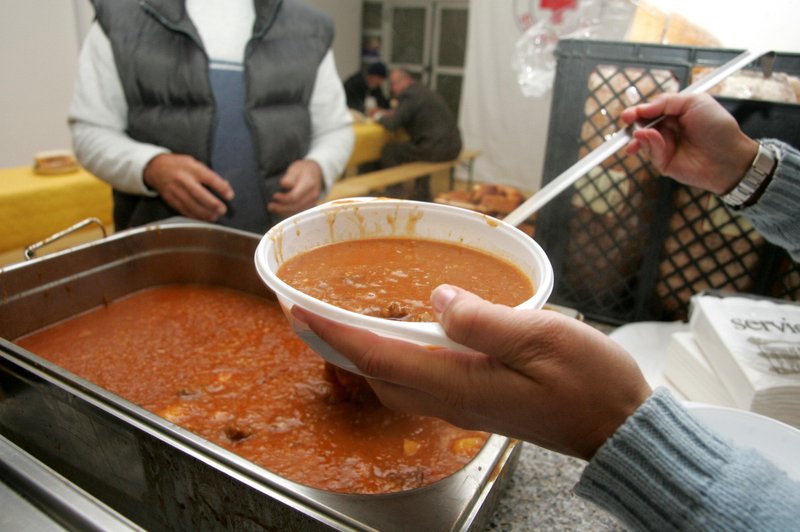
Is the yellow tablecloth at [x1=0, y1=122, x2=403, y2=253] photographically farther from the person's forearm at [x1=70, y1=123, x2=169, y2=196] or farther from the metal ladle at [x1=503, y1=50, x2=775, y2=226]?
the metal ladle at [x1=503, y1=50, x2=775, y2=226]

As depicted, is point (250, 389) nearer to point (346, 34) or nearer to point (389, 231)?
Answer: point (389, 231)

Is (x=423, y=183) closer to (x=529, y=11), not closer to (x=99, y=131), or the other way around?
(x=529, y=11)

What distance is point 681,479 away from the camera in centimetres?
51

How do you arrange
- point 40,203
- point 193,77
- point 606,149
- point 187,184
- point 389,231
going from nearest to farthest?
1. point 389,231
2. point 606,149
3. point 187,184
4. point 193,77
5. point 40,203

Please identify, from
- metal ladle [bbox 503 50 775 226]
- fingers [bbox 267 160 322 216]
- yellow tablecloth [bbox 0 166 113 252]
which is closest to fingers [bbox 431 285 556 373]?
metal ladle [bbox 503 50 775 226]

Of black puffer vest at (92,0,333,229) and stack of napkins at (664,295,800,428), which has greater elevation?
black puffer vest at (92,0,333,229)

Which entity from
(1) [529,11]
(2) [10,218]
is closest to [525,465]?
(2) [10,218]

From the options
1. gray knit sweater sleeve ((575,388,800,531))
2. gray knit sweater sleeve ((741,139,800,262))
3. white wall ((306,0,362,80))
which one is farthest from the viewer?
white wall ((306,0,362,80))

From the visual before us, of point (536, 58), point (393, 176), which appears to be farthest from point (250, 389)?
point (393, 176)

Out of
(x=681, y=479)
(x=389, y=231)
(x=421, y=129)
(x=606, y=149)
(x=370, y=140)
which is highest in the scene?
(x=606, y=149)

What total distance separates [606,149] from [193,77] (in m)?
1.25

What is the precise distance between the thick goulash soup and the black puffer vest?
54 centimetres

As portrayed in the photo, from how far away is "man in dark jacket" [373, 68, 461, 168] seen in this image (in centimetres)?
525

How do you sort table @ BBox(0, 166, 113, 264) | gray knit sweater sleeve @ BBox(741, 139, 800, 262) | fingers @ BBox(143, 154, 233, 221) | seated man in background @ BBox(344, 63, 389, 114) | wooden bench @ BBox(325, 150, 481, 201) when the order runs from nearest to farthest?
1. gray knit sweater sleeve @ BBox(741, 139, 800, 262)
2. fingers @ BBox(143, 154, 233, 221)
3. table @ BBox(0, 166, 113, 264)
4. wooden bench @ BBox(325, 150, 481, 201)
5. seated man in background @ BBox(344, 63, 389, 114)
